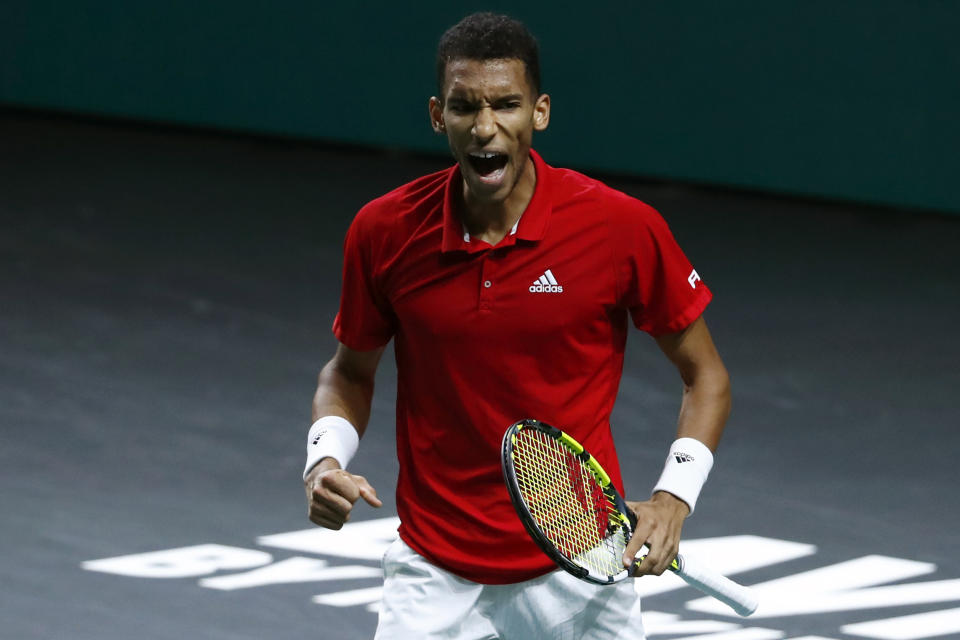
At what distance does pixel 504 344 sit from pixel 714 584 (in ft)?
1.94

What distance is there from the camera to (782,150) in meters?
12.0

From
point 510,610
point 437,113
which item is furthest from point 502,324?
point 510,610

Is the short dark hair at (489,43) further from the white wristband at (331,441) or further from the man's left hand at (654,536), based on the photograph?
the man's left hand at (654,536)

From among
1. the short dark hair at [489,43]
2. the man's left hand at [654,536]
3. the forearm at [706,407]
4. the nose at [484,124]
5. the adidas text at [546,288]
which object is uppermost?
the short dark hair at [489,43]

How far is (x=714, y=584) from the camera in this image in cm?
323

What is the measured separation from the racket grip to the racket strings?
0.12m

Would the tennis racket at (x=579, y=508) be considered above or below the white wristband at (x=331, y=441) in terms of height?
below

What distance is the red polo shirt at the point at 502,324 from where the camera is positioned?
3289mm

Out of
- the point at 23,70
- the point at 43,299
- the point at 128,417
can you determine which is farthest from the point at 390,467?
the point at 23,70

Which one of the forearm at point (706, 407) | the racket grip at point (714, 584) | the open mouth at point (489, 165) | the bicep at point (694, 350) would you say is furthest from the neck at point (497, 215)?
the racket grip at point (714, 584)

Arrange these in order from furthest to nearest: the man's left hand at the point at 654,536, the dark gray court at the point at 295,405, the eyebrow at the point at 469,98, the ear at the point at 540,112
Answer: the dark gray court at the point at 295,405 < the ear at the point at 540,112 < the eyebrow at the point at 469,98 < the man's left hand at the point at 654,536

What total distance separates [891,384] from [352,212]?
477cm

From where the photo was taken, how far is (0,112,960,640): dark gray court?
17.9ft

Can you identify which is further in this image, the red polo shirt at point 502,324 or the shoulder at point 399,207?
the shoulder at point 399,207
